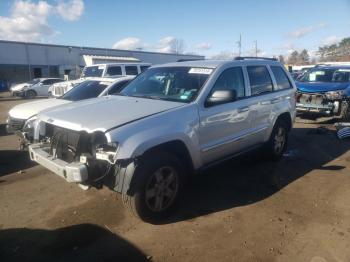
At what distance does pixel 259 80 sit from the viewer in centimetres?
559

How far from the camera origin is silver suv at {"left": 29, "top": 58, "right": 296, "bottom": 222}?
3.54 meters


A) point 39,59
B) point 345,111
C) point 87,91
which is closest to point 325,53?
point 39,59

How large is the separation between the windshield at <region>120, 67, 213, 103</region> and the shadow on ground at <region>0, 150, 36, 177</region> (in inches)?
104

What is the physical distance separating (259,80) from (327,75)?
7.12 metres

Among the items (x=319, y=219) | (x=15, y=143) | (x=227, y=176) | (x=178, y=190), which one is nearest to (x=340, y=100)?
(x=227, y=176)

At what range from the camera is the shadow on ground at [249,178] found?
15.0 feet

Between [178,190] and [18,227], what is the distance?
1964mm

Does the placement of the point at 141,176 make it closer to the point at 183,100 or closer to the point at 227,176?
the point at 183,100

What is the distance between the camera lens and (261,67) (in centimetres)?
577

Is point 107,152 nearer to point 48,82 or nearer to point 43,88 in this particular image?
point 43,88

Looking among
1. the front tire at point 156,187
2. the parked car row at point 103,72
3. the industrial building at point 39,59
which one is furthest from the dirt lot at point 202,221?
the industrial building at point 39,59

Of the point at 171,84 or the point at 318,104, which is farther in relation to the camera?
the point at 318,104

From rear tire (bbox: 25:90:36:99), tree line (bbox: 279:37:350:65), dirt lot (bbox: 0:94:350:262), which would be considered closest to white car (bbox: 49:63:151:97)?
dirt lot (bbox: 0:94:350:262)

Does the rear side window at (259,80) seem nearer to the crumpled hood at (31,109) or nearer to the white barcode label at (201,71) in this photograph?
the white barcode label at (201,71)
